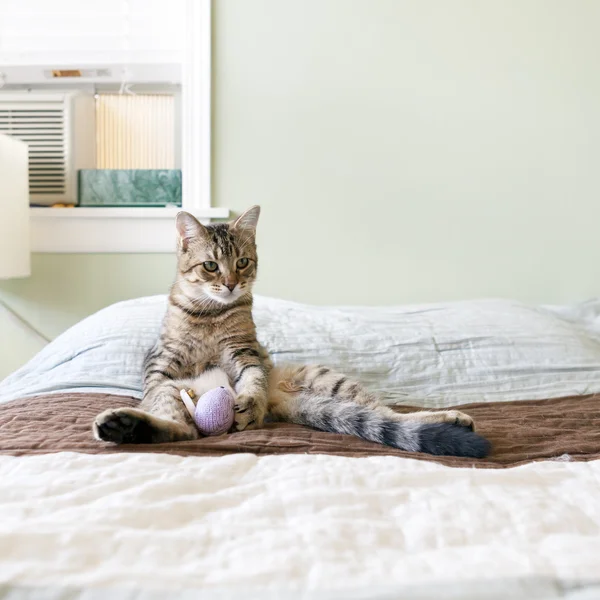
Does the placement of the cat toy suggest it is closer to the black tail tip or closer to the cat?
the cat

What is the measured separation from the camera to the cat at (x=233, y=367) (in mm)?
1092

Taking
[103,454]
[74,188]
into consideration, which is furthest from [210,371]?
[74,188]

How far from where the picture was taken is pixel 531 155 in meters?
2.25

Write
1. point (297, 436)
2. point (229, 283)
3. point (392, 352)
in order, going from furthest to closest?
1. point (392, 352)
2. point (229, 283)
3. point (297, 436)

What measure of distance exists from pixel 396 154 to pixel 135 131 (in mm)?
1027

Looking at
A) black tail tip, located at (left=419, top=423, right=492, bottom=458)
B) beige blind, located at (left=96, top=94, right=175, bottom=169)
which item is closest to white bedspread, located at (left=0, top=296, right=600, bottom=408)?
black tail tip, located at (left=419, top=423, right=492, bottom=458)

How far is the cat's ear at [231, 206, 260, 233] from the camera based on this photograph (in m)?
1.40

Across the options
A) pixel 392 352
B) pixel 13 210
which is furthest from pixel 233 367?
pixel 13 210

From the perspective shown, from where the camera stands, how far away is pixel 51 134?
2.22 meters

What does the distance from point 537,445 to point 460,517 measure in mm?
414

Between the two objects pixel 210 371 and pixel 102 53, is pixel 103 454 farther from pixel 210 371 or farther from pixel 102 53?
pixel 102 53

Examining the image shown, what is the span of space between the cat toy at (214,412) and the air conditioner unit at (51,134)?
1446 millimetres

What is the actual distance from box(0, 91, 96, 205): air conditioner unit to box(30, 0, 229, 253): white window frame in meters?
0.16

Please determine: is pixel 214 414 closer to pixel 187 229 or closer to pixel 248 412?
pixel 248 412
